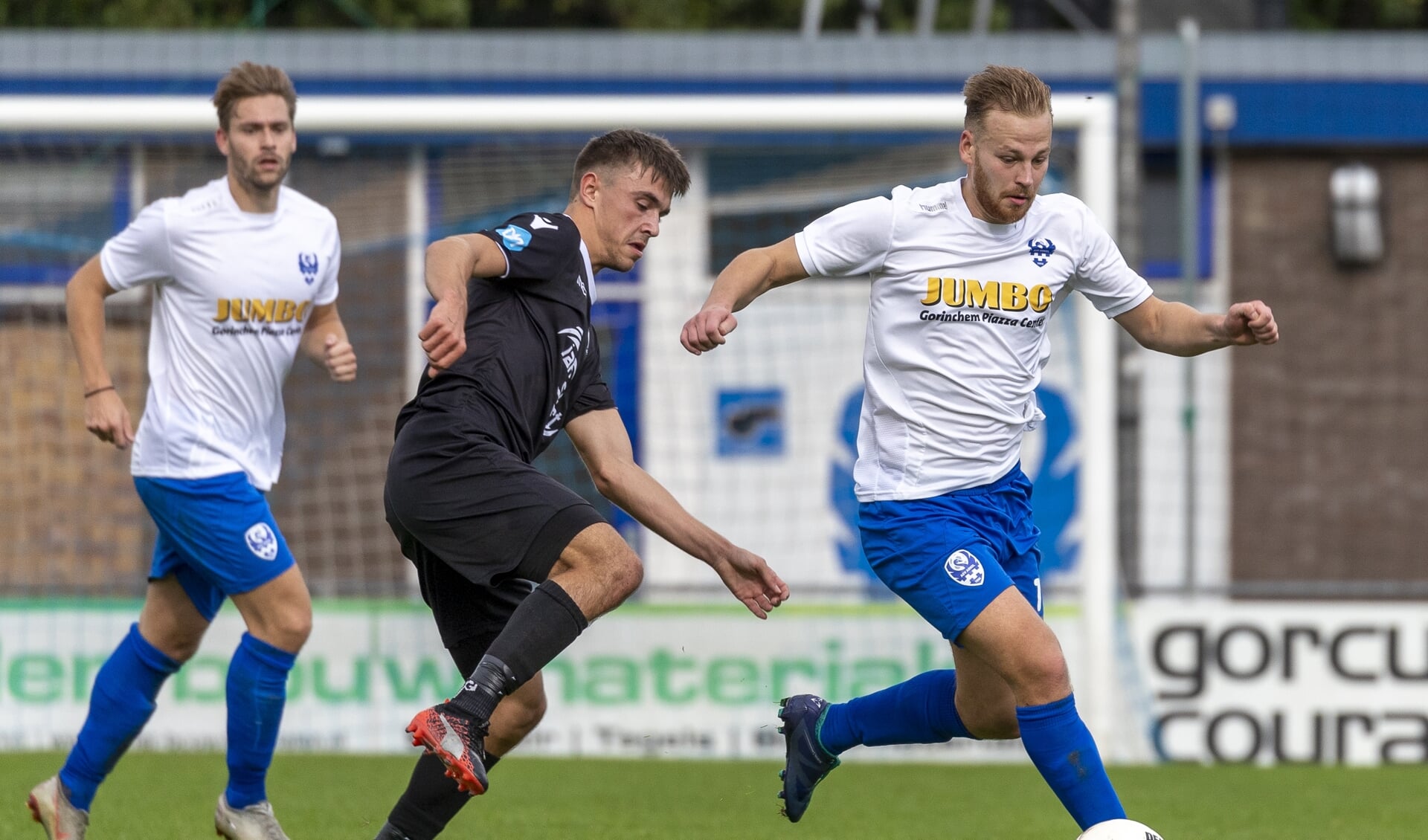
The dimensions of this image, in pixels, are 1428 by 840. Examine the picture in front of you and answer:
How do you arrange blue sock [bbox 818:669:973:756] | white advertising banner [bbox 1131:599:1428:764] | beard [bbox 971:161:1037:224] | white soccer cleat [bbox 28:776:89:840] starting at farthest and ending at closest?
1. white advertising banner [bbox 1131:599:1428:764]
2. white soccer cleat [bbox 28:776:89:840]
3. blue sock [bbox 818:669:973:756]
4. beard [bbox 971:161:1037:224]

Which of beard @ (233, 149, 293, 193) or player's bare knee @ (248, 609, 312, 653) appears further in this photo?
beard @ (233, 149, 293, 193)

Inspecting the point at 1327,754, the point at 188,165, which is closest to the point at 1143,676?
the point at 1327,754

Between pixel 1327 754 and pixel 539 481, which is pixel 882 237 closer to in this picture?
pixel 539 481

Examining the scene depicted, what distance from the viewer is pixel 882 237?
4.57 meters

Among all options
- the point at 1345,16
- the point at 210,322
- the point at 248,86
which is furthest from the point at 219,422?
the point at 1345,16

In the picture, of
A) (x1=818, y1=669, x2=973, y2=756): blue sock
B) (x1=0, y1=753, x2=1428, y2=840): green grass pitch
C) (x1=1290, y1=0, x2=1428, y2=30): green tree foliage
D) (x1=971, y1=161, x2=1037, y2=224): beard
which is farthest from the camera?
(x1=1290, y1=0, x2=1428, y2=30): green tree foliage

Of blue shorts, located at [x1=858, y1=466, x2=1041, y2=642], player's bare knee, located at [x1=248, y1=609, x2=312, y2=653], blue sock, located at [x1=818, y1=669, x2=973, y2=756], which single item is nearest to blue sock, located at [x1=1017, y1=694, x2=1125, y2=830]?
blue shorts, located at [x1=858, y1=466, x2=1041, y2=642]

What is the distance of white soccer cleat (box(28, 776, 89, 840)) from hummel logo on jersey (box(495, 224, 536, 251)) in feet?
7.36

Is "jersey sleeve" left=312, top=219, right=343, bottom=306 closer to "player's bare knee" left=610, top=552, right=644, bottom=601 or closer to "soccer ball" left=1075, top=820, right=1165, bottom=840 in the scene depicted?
"player's bare knee" left=610, top=552, right=644, bottom=601

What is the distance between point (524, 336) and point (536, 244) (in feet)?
0.78

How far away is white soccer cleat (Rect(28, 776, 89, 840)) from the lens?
203 inches

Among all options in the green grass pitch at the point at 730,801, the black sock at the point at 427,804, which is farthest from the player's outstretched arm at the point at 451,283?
the green grass pitch at the point at 730,801

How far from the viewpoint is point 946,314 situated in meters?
4.56

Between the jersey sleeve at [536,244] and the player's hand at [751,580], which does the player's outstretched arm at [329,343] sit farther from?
the player's hand at [751,580]
